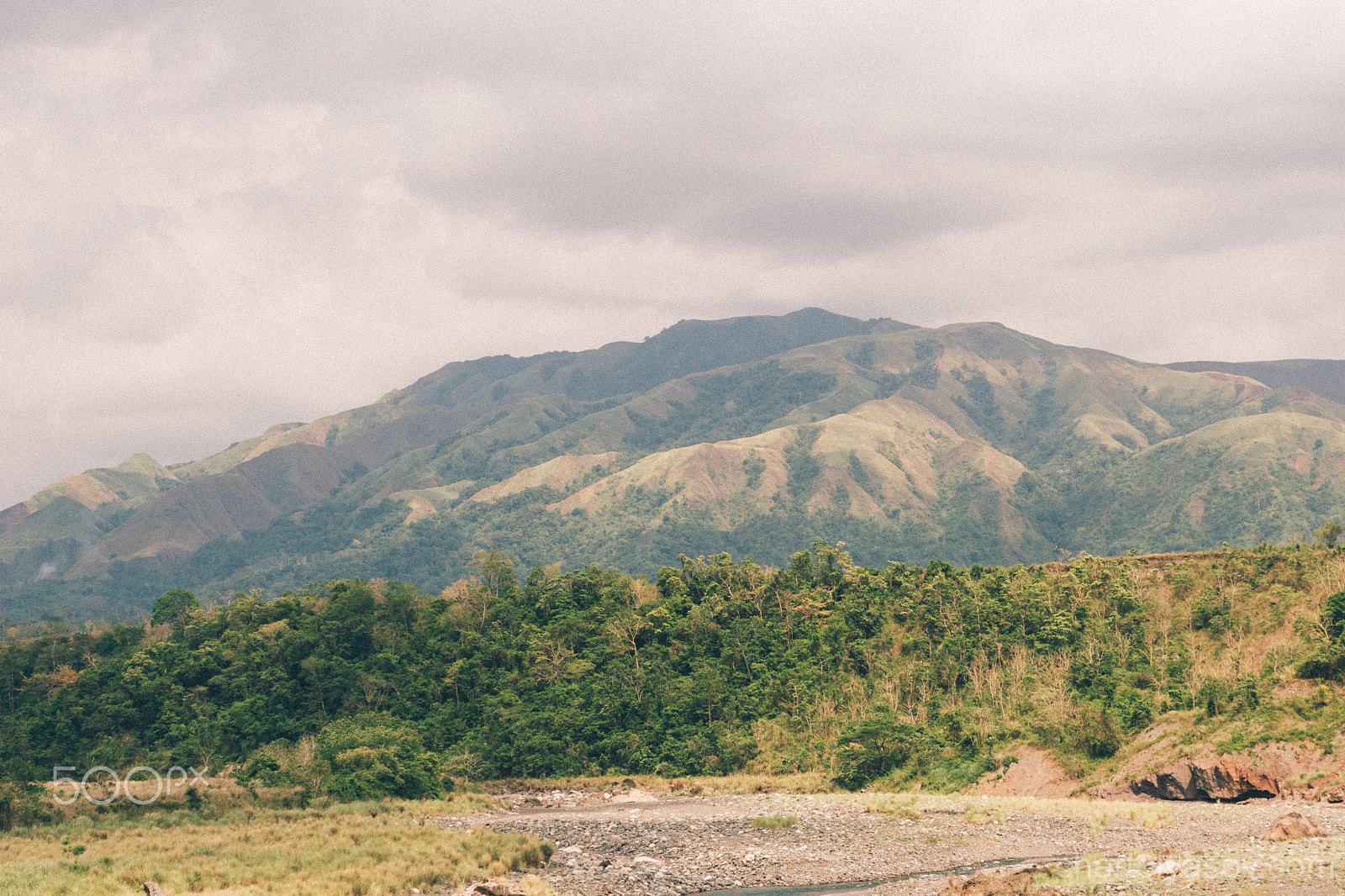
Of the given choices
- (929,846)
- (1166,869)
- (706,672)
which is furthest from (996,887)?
(706,672)

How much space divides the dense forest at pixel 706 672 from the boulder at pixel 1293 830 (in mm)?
16629

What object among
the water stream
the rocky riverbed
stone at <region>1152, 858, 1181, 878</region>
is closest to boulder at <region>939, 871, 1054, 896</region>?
the rocky riverbed

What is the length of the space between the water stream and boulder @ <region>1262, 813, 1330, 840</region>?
30.7ft

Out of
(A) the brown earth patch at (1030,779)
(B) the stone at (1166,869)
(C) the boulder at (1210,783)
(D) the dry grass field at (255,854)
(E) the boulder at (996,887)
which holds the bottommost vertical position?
(A) the brown earth patch at (1030,779)

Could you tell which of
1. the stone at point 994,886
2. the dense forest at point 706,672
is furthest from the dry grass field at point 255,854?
the stone at point 994,886

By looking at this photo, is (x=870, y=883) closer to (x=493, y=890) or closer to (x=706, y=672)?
(x=493, y=890)

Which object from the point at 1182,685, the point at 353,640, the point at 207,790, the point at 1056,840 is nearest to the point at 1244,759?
the point at 1182,685

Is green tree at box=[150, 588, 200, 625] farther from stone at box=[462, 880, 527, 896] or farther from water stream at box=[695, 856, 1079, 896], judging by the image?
water stream at box=[695, 856, 1079, 896]

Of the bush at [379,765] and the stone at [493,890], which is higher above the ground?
the stone at [493,890]

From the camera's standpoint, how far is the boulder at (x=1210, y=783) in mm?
62500

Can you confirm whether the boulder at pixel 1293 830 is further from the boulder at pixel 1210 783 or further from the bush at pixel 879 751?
the bush at pixel 879 751

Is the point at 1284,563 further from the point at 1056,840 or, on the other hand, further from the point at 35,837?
the point at 35,837

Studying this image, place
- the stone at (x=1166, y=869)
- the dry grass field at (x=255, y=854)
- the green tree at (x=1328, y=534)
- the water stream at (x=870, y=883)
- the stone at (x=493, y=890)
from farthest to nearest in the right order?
the green tree at (x=1328, y=534)
the water stream at (x=870, y=883)
the dry grass field at (x=255, y=854)
the stone at (x=493, y=890)
the stone at (x=1166, y=869)

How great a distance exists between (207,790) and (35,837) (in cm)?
1878
